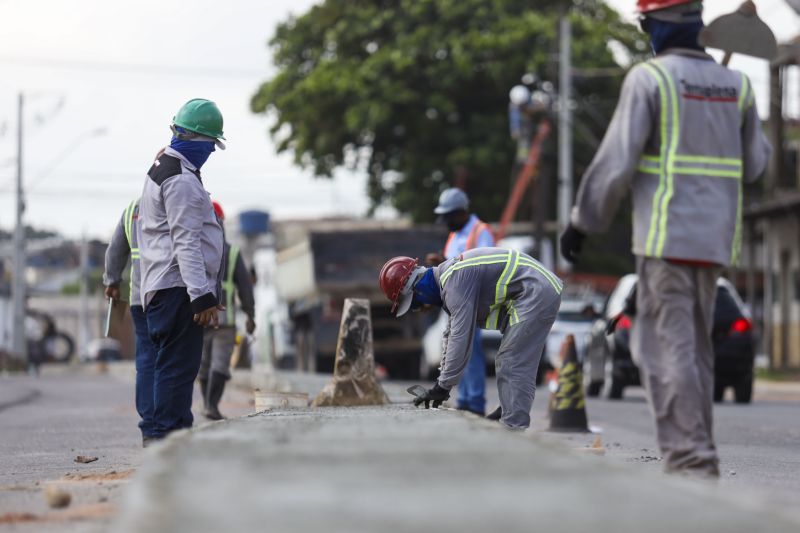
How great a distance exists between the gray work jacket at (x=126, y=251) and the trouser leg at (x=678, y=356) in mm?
3481

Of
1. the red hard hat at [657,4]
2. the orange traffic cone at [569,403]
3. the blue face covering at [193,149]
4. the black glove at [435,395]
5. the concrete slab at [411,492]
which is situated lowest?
the orange traffic cone at [569,403]

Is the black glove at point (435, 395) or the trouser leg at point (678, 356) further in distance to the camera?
the black glove at point (435, 395)

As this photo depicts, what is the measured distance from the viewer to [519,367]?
28.7ft

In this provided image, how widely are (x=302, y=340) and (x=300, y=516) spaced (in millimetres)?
24592

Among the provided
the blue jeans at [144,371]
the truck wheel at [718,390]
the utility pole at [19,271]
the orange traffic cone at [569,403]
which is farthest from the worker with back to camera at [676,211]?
the utility pole at [19,271]

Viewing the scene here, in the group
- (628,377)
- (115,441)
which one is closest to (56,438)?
(115,441)

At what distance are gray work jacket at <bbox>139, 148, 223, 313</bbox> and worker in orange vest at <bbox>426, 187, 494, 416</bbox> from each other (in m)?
4.11

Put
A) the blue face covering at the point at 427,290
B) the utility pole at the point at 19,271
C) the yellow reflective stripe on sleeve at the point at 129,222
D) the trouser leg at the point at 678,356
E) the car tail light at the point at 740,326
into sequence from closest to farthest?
1. the trouser leg at the point at 678,356
2. the yellow reflective stripe on sleeve at the point at 129,222
3. the blue face covering at the point at 427,290
4. the car tail light at the point at 740,326
5. the utility pole at the point at 19,271

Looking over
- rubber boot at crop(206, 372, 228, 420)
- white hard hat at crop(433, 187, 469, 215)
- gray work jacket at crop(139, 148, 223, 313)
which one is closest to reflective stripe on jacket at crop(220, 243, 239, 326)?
rubber boot at crop(206, 372, 228, 420)

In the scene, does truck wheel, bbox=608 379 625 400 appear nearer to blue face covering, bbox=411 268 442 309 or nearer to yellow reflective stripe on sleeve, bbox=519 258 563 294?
yellow reflective stripe on sleeve, bbox=519 258 563 294

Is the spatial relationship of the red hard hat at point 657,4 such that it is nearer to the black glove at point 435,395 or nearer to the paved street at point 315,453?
the paved street at point 315,453

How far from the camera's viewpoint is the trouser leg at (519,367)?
8672mm

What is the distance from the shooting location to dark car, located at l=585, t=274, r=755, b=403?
1884 cm

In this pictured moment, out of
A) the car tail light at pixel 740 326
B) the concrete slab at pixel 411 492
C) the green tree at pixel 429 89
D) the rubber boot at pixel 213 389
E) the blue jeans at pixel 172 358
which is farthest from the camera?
the green tree at pixel 429 89
